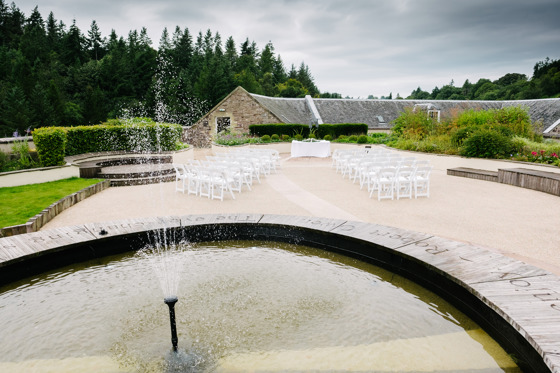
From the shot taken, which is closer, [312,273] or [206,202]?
[312,273]

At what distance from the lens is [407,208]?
829 centimetres

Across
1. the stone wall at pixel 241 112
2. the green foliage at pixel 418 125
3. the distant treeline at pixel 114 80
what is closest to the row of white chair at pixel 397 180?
the green foliage at pixel 418 125

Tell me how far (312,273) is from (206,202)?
15.6 ft

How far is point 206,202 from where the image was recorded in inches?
352

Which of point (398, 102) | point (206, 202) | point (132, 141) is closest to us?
point (206, 202)

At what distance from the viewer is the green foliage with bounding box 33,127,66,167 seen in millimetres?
12703

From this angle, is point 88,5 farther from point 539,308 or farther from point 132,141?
point 539,308

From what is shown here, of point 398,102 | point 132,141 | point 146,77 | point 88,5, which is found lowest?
point 132,141

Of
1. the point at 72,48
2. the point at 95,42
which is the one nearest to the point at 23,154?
the point at 72,48

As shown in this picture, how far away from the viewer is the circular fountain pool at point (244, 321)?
3127 millimetres

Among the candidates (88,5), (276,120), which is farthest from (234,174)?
(88,5)

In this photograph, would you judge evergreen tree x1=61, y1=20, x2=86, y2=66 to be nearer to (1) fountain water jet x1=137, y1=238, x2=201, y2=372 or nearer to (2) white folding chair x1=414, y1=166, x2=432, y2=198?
(2) white folding chair x1=414, y1=166, x2=432, y2=198

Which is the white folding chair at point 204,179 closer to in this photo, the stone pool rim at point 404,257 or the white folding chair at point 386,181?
the stone pool rim at point 404,257

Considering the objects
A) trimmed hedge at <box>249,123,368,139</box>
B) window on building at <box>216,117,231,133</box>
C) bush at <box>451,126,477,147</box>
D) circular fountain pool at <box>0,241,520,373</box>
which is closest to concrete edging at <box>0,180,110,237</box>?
circular fountain pool at <box>0,241,520,373</box>
